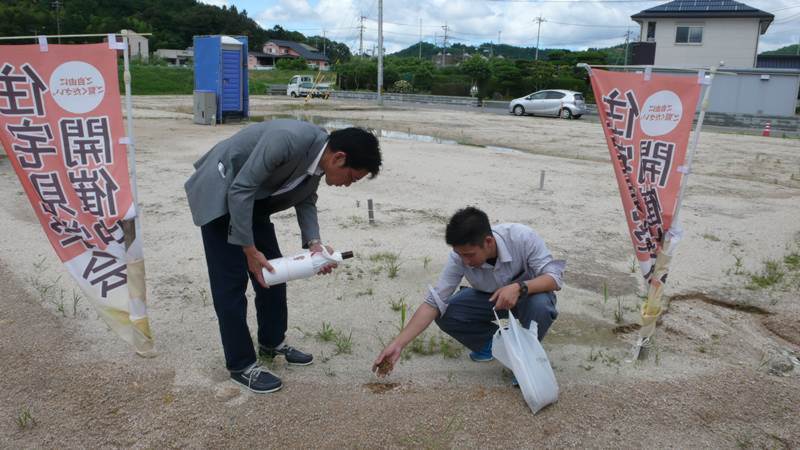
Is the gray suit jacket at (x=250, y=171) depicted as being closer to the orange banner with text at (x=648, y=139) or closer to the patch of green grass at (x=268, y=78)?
the orange banner with text at (x=648, y=139)

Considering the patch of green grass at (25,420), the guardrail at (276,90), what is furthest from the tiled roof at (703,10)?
the patch of green grass at (25,420)

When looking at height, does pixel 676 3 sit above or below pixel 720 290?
above

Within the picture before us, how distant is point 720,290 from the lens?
4.44 metres

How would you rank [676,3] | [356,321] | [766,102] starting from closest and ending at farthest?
[356,321] < [766,102] < [676,3]

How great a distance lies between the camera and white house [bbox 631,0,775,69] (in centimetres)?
3022

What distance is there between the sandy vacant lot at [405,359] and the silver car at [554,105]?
656 inches

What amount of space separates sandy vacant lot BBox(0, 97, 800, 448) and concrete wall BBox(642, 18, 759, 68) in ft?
92.7

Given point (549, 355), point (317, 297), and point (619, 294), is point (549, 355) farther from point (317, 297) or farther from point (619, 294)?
point (317, 297)

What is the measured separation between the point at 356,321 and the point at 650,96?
2181 mm

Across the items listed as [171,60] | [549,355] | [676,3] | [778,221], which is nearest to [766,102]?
[676,3]

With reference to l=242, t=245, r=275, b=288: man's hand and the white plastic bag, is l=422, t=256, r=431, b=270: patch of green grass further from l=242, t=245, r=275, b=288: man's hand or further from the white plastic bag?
l=242, t=245, r=275, b=288: man's hand

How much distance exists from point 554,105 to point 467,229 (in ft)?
71.5

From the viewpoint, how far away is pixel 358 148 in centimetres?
244

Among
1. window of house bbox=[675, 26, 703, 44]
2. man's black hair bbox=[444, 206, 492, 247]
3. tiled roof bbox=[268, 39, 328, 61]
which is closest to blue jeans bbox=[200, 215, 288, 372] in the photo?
man's black hair bbox=[444, 206, 492, 247]
